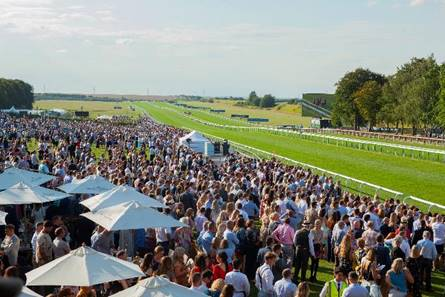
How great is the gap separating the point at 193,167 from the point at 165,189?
9.72 m

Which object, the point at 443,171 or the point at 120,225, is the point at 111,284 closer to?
the point at 120,225

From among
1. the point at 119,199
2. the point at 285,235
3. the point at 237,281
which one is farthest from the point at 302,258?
the point at 119,199

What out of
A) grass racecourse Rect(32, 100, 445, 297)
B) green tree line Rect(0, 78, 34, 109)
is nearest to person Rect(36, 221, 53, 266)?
grass racecourse Rect(32, 100, 445, 297)

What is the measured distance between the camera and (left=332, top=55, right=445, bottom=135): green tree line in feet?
235

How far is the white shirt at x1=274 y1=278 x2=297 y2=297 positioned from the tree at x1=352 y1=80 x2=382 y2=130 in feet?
253

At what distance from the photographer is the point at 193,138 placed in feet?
142

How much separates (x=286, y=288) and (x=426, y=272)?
527 cm

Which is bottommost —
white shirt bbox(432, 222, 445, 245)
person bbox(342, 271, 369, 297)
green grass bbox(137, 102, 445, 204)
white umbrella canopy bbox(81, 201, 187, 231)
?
green grass bbox(137, 102, 445, 204)

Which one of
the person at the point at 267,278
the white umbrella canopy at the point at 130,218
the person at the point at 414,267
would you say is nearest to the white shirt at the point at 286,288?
the person at the point at 267,278

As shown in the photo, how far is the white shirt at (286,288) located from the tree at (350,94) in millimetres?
80533

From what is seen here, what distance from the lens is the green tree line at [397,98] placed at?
71625 mm

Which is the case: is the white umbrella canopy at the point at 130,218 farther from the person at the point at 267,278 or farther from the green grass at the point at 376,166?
the green grass at the point at 376,166

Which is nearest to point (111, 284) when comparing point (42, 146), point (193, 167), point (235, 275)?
point (235, 275)

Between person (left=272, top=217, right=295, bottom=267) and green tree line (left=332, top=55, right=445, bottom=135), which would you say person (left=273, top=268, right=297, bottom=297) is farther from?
green tree line (left=332, top=55, right=445, bottom=135)
